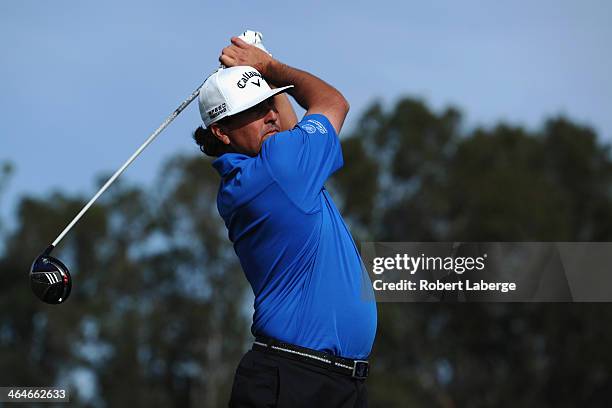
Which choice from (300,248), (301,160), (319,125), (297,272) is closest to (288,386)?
(297,272)

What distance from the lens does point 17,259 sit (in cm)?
4866

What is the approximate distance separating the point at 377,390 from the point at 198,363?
10.5m

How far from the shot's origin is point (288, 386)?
4.92 meters

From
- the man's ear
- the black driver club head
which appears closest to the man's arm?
the man's ear

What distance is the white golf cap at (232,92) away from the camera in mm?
5234

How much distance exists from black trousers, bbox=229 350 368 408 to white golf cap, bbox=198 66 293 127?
4.00 ft

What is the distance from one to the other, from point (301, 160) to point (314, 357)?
91 cm

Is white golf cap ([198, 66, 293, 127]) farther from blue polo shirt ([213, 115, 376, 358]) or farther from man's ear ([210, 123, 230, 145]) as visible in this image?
blue polo shirt ([213, 115, 376, 358])

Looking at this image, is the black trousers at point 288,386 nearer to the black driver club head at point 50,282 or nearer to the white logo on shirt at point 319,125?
the white logo on shirt at point 319,125

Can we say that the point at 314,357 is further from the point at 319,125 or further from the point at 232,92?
the point at 232,92

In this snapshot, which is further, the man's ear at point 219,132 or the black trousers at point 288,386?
the man's ear at point 219,132

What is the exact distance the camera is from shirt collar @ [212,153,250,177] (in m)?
5.15

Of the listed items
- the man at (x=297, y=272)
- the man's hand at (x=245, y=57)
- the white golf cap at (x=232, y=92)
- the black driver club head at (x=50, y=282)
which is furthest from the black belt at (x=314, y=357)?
the man's hand at (x=245, y=57)

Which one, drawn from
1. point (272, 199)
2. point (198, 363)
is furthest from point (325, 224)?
point (198, 363)
